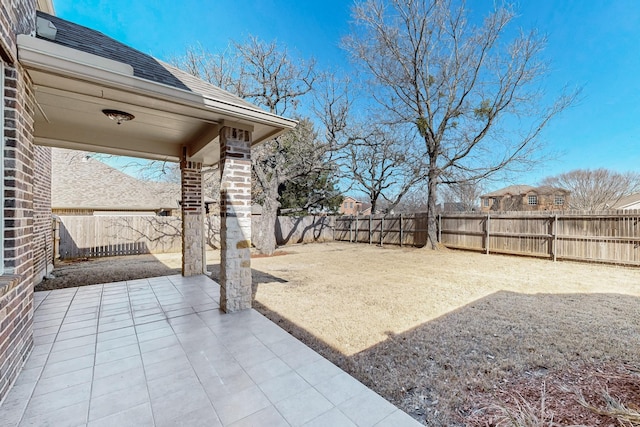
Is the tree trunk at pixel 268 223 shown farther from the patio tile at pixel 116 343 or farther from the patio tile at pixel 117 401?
the patio tile at pixel 117 401

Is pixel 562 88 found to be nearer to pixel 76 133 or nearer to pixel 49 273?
pixel 76 133

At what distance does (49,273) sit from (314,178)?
36.8 ft

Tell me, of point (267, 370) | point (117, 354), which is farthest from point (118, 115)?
point (267, 370)

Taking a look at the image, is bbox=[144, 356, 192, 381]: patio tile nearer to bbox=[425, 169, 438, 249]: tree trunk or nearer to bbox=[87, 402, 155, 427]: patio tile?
bbox=[87, 402, 155, 427]: patio tile

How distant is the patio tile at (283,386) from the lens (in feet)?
6.27

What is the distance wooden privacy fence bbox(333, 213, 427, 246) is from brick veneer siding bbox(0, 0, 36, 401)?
12.0m

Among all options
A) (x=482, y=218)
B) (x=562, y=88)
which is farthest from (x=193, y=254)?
(x=562, y=88)

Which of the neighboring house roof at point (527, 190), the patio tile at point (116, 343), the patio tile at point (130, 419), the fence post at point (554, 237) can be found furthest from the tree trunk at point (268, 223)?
the neighboring house roof at point (527, 190)

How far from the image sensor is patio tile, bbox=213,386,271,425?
1.72 m

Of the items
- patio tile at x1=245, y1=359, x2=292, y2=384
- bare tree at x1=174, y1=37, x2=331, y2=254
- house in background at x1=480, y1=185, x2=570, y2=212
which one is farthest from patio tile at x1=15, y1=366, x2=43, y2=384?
house in background at x1=480, y1=185, x2=570, y2=212

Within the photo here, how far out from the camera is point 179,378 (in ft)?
6.95

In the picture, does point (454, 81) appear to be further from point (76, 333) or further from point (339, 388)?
point (76, 333)

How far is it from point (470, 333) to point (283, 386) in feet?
8.05

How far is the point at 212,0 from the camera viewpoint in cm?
778
